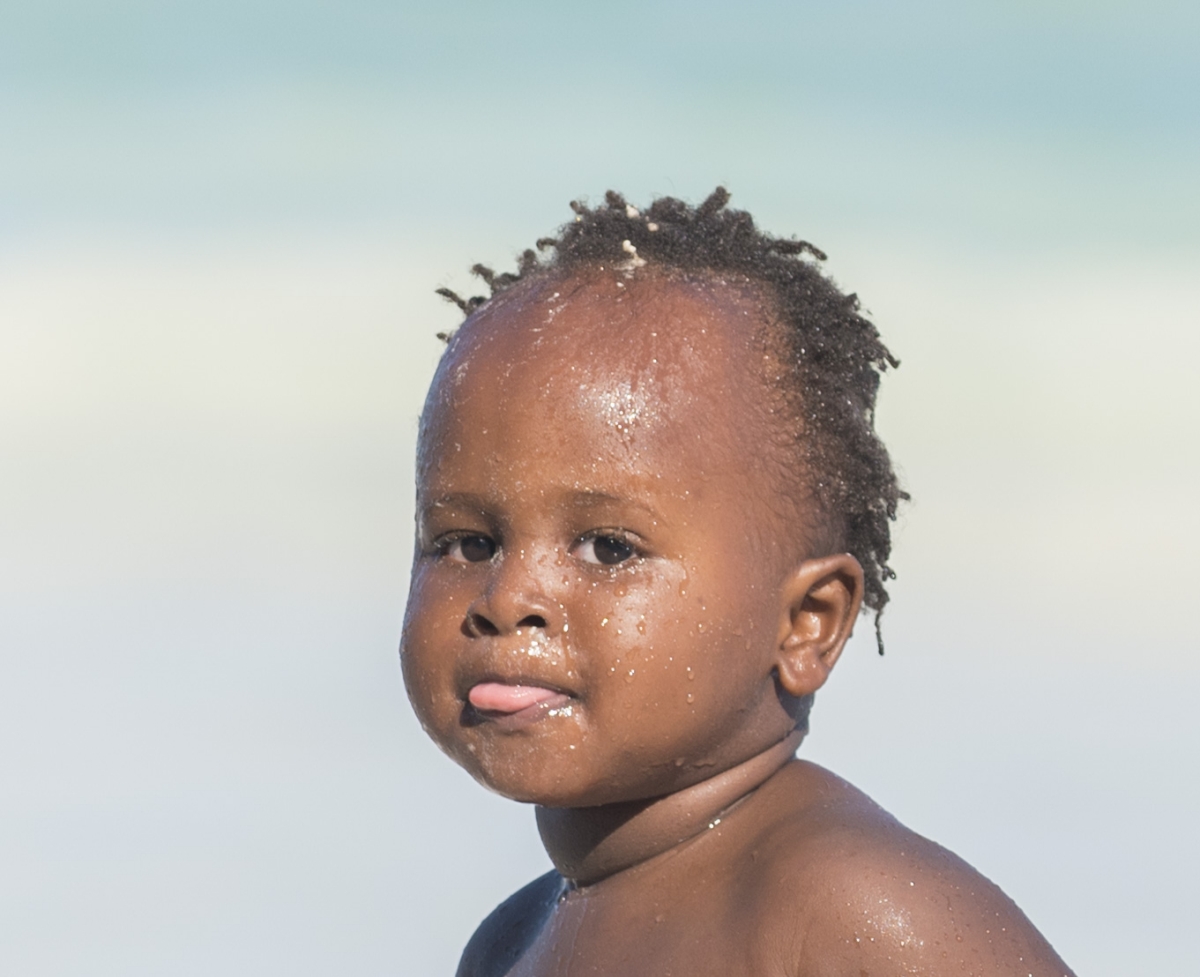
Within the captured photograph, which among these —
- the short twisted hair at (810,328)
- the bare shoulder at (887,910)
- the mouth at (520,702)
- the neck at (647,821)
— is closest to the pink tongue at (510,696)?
the mouth at (520,702)

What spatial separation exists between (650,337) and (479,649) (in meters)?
0.61

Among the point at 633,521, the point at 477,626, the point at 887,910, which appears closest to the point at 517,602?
the point at 477,626

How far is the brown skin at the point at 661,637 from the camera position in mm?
3213

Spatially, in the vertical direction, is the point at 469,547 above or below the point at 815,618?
above

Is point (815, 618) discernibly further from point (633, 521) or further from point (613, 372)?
point (613, 372)

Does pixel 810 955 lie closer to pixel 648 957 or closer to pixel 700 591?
pixel 648 957

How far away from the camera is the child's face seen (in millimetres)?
3312

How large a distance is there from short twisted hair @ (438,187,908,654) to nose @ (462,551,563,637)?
577mm

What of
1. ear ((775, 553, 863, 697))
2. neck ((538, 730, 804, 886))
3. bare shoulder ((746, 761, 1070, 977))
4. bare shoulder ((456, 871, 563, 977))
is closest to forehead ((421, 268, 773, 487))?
ear ((775, 553, 863, 697))

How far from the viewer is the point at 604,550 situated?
3367 mm

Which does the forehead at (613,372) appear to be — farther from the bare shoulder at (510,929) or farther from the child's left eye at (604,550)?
the bare shoulder at (510,929)

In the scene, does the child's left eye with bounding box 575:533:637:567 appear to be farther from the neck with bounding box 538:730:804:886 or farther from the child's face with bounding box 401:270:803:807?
the neck with bounding box 538:730:804:886

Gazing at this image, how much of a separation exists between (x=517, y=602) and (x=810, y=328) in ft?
2.63

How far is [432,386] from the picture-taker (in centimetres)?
367
